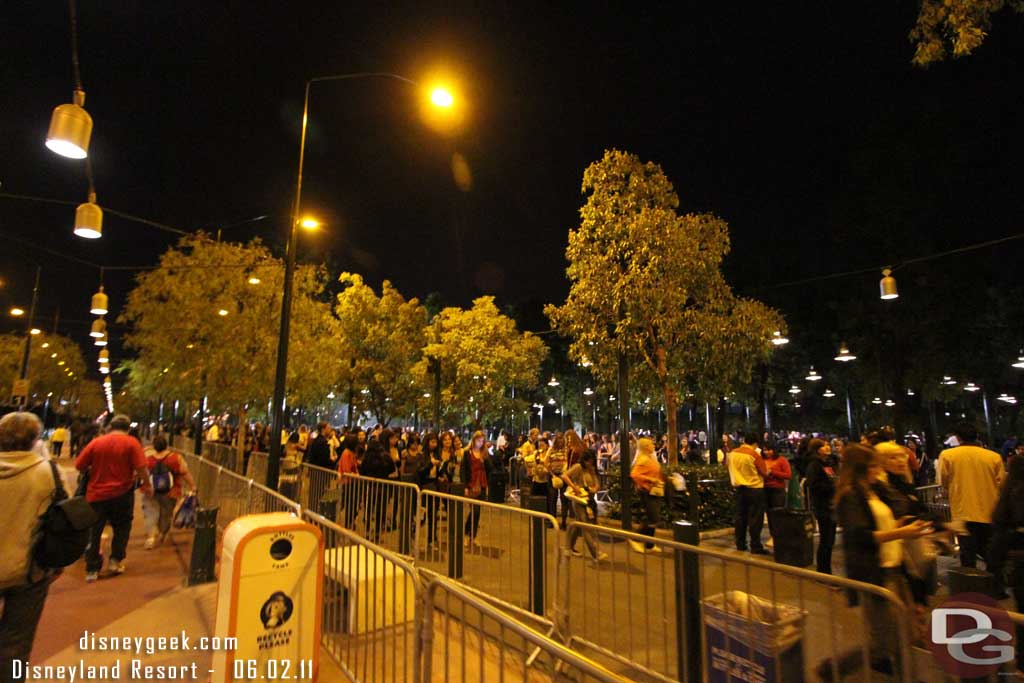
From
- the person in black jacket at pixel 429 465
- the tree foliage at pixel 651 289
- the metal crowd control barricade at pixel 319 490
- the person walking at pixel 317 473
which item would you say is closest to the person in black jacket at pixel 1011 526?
the tree foliage at pixel 651 289

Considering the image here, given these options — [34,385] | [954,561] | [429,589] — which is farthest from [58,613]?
[34,385]

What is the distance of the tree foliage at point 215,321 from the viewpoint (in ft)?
51.9

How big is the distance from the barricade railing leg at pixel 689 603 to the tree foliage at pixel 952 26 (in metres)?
5.40

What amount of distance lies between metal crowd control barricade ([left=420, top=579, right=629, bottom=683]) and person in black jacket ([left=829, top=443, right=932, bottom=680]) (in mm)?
2317

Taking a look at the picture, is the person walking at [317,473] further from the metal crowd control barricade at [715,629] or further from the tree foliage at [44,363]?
the tree foliage at [44,363]

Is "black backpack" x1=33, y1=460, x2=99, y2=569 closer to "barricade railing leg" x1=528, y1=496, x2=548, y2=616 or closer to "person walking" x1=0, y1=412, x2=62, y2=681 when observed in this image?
"person walking" x1=0, y1=412, x2=62, y2=681

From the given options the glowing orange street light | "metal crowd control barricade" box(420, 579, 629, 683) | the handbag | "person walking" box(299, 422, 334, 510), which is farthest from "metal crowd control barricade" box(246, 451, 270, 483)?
the handbag

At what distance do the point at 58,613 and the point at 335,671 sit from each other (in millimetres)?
3480

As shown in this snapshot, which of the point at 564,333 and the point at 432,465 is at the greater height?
the point at 564,333

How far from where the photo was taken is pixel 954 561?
29.4 feet

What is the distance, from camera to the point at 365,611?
4.11 m

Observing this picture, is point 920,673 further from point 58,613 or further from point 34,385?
point 34,385

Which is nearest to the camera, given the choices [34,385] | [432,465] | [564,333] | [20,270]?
[432,465]

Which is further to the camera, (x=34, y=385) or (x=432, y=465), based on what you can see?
(x=34, y=385)
